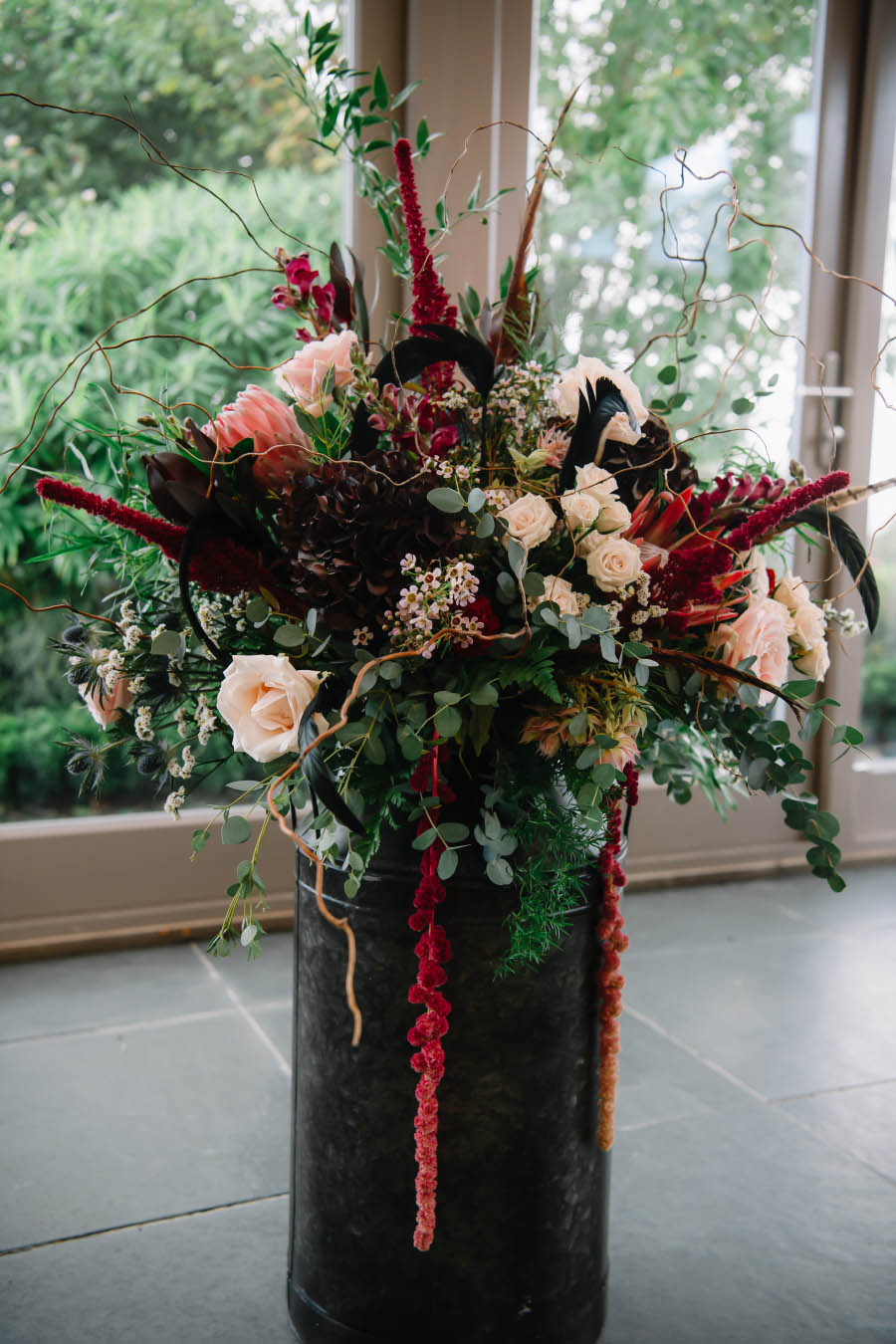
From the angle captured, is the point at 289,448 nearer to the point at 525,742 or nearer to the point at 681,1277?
→ the point at 525,742

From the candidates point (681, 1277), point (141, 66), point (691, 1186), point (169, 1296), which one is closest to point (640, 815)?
point (691, 1186)

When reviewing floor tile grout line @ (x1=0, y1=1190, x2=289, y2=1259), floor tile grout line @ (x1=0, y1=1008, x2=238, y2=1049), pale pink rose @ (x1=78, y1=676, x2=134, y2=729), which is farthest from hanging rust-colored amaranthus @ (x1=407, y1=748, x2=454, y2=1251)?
floor tile grout line @ (x1=0, y1=1008, x2=238, y2=1049)

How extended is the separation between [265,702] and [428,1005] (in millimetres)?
301

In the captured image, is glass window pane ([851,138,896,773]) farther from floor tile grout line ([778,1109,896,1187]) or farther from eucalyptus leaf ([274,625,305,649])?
eucalyptus leaf ([274,625,305,649])

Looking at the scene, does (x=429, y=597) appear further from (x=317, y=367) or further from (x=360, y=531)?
(x=317, y=367)

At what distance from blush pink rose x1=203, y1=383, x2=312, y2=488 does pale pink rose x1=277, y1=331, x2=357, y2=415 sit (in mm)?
28

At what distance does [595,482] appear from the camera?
0.97 m

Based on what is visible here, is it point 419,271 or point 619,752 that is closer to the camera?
point 619,752

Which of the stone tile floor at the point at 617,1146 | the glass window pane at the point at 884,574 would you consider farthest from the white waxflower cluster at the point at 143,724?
the glass window pane at the point at 884,574

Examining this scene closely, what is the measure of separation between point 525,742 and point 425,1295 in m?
0.56

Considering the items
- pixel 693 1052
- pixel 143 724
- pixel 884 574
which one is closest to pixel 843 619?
pixel 143 724

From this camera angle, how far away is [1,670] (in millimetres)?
2498

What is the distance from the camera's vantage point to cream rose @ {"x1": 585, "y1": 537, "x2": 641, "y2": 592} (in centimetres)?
96

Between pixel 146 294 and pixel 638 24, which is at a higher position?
pixel 638 24
